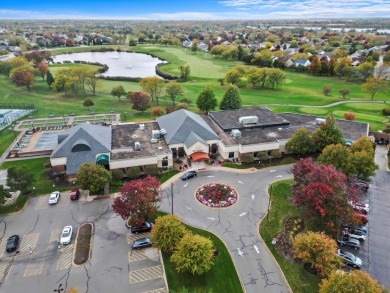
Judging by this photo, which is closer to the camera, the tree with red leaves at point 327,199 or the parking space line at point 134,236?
the tree with red leaves at point 327,199

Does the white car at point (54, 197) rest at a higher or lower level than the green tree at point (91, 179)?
lower

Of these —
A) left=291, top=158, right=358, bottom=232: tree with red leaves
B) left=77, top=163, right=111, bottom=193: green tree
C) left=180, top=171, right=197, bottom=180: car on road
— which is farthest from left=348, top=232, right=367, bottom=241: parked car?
left=77, top=163, right=111, bottom=193: green tree

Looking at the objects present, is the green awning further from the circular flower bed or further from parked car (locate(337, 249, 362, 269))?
parked car (locate(337, 249, 362, 269))

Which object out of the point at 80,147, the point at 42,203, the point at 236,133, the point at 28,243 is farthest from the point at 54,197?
the point at 236,133

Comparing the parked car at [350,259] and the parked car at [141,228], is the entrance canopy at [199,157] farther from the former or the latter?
the parked car at [350,259]

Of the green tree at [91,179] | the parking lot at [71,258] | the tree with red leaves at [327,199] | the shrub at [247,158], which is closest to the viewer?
the parking lot at [71,258]

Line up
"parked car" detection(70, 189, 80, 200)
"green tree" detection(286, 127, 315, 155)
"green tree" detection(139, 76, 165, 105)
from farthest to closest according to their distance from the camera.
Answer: "green tree" detection(139, 76, 165, 105), "green tree" detection(286, 127, 315, 155), "parked car" detection(70, 189, 80, 200)

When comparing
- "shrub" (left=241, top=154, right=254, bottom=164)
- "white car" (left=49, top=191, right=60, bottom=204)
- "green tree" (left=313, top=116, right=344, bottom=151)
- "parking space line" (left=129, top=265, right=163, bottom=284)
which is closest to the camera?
"parking space line" (left=129, top=265, right=163, bottom=284)

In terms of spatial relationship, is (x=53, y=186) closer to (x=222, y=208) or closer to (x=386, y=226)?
(x=222, y=208)

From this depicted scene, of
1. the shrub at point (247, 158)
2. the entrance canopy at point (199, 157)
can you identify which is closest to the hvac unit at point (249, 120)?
the shrub at point (247, 158)
